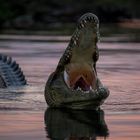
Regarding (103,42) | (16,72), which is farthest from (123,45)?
(16,72)

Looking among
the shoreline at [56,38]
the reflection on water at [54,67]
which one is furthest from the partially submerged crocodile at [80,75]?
the shoreline at [56,38]

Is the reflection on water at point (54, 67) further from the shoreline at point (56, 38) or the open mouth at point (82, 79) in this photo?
the shoreline at point (56, 38)

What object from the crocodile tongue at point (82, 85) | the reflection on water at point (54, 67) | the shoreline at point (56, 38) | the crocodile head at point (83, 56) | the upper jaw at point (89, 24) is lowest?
the shoreline at point (56, 38)

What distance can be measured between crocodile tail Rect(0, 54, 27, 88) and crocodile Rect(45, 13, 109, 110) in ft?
13.2

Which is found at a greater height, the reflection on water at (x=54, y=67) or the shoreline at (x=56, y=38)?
the reflection on water at (x=54, y=67)

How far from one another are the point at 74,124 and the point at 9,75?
20.0 feet

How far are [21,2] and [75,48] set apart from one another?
5372 cm

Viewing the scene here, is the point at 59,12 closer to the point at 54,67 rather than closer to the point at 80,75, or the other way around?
the point at 54,67

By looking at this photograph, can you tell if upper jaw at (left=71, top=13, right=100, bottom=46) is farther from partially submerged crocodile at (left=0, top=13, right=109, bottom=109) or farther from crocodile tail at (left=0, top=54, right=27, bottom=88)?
crocodile tail at (left=0, top=54, right=27, bottom=88)

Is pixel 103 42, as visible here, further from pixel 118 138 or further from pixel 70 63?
pixel 118 138

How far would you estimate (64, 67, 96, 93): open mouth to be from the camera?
1389 centimetres

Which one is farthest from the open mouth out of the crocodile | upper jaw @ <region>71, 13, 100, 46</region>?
upper jaw @ <region>71, 13, 100, 46</region>

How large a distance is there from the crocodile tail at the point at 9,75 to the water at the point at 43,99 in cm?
27

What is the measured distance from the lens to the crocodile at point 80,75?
1359cm
